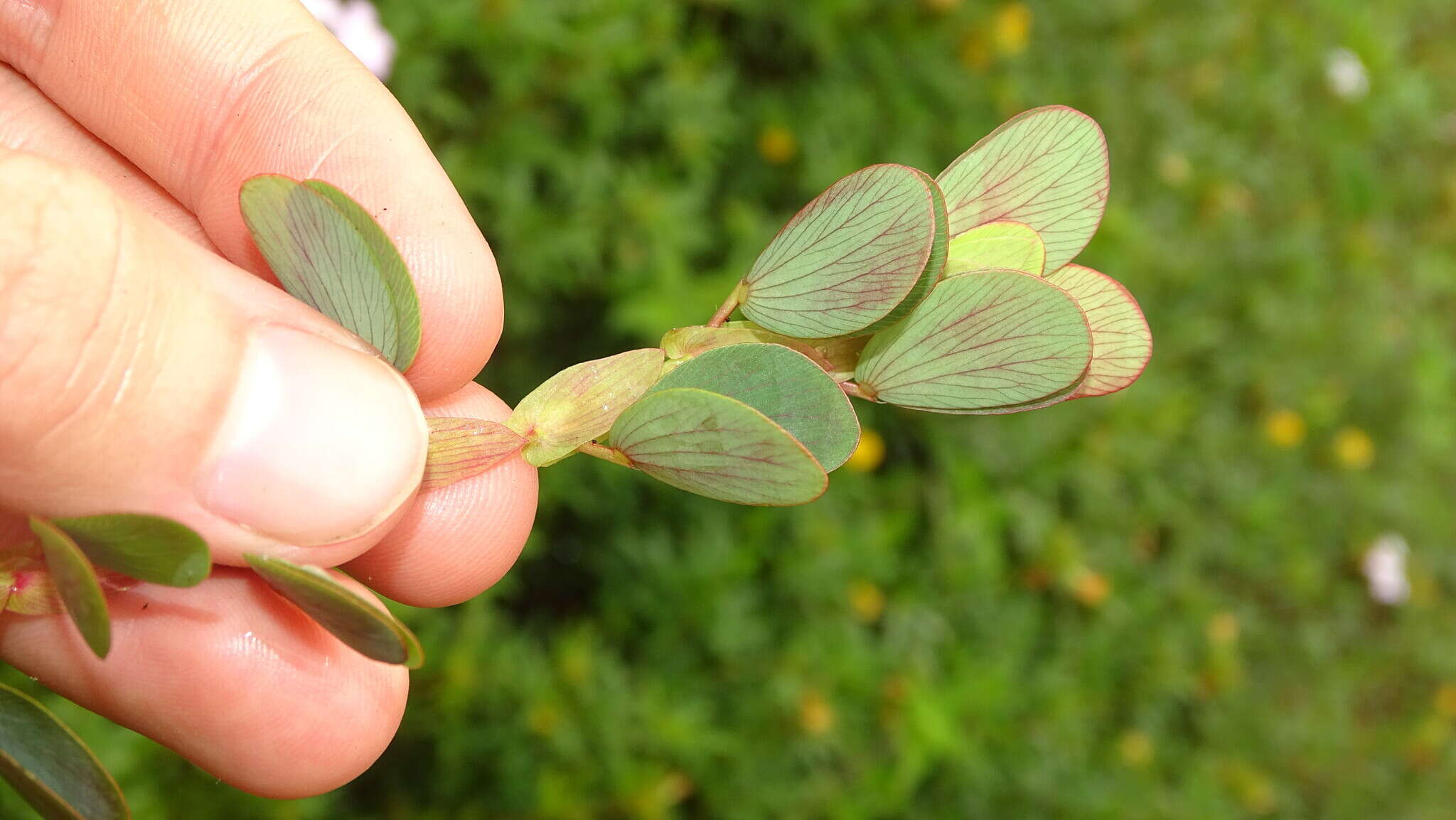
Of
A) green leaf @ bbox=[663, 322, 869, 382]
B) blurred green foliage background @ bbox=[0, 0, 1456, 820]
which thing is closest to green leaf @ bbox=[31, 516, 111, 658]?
green leaf @ bbox=[663, 322, 869, 382]

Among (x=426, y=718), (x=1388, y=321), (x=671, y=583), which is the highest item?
(x=1388, y=321)

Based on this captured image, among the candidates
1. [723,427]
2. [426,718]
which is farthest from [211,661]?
[426,718]

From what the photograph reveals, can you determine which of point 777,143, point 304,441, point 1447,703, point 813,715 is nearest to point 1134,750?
point 813,715

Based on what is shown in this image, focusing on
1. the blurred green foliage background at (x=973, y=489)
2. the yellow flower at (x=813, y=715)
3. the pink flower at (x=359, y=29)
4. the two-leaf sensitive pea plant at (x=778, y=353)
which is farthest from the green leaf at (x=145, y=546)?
the yellow flower at (x=813, y=715)

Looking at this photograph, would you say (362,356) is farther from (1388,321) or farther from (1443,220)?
(1443,220)

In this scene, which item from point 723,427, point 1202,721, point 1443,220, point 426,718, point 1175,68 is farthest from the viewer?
point 1443,220

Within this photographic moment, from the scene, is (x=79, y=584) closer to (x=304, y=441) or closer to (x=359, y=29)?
Result: (x=304, y=441)
